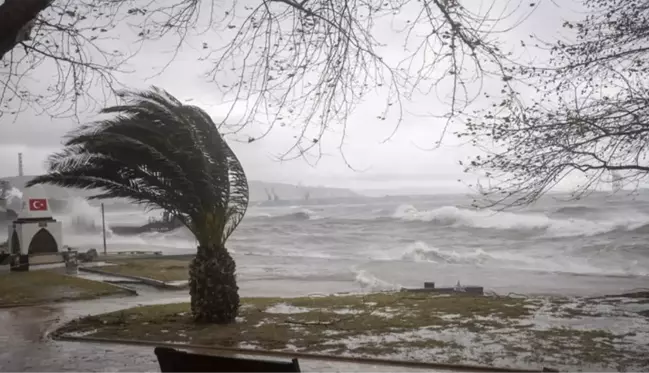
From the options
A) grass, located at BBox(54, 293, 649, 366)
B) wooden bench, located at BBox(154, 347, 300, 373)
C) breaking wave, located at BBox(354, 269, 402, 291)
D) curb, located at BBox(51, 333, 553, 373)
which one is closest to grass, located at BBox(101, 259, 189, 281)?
breaking wave, located at BBox(354, 269, 402, 291)

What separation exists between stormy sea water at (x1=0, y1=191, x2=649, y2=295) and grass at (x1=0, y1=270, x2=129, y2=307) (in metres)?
2.47

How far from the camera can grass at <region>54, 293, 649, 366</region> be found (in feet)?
24.1

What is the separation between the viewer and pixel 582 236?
35.2 meters

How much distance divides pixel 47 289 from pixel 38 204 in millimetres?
11178

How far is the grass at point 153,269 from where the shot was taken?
21688mm

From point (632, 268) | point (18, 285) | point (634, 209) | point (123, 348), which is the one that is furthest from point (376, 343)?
point (634, 209)

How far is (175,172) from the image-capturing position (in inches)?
377

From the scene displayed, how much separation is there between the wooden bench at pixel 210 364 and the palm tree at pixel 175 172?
645 centimetres

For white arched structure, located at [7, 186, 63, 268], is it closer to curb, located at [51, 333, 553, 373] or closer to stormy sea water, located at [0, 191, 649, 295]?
stormy sea water, located at [0, 191, 649, 295]

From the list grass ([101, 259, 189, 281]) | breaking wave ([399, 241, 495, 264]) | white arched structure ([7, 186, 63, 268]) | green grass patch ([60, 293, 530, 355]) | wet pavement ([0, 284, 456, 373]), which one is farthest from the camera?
breaking wave ([399, 241, 495, 264])

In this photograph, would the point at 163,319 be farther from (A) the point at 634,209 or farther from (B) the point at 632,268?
(A) the point at 634,209

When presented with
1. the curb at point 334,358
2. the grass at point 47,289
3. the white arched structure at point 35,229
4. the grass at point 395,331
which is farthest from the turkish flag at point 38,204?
the curb at point 334,358

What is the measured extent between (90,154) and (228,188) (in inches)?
86.5

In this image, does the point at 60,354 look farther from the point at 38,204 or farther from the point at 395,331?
the point at 38,204
